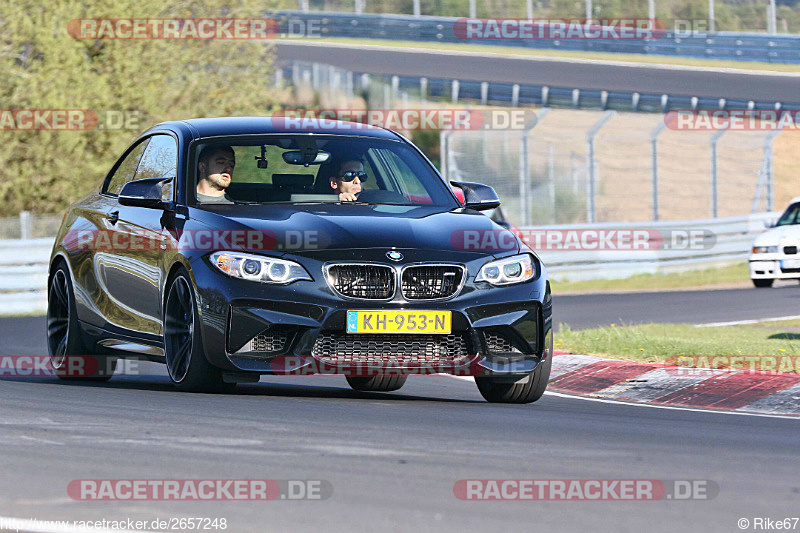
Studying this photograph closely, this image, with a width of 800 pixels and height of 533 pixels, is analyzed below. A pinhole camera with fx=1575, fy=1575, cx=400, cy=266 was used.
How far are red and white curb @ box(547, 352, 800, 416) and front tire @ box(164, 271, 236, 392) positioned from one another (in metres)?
2.76

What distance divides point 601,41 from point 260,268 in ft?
147

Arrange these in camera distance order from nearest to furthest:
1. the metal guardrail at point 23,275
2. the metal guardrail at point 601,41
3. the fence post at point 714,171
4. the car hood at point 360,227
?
the car hood at point 360,227 → the metal guardrail at point 23,275 → the fence post at point 714,171 → the metal guardrail at point 601,41

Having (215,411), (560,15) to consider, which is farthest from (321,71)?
(215,411)

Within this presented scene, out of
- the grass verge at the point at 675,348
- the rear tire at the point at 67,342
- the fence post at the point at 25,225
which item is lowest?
the fence post at the point at 25,225

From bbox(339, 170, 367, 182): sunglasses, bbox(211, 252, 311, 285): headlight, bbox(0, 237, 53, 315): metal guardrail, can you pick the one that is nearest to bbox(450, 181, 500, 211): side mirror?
bbox(339, 170, 367, 182): sunglasses

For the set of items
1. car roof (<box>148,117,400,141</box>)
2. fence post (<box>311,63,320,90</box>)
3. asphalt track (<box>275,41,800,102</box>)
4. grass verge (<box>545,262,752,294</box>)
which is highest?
car roof (<box>148,117,400,141</box>)

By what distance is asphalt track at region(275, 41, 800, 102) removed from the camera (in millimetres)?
44562

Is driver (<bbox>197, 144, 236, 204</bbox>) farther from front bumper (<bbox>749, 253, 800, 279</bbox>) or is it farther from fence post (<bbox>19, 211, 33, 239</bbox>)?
front bumper (<bbox>749, 253, 800, 279</bbox>)

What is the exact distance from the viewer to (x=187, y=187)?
31.8 feet

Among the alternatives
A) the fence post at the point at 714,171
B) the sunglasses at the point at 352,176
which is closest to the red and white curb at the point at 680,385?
the sunglasses at the point at 352,176

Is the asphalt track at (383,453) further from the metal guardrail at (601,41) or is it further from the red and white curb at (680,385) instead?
the metal guardrail at (601,41)

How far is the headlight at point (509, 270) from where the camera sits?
29.1ft

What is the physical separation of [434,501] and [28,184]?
21.0 m

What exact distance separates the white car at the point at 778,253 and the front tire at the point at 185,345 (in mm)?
16209
